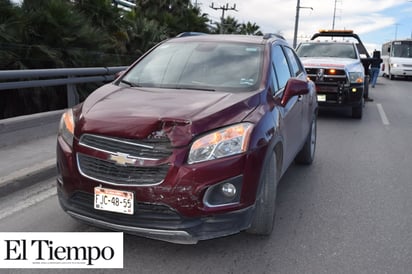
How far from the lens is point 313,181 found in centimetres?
564

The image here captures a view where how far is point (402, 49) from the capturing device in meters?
28.2

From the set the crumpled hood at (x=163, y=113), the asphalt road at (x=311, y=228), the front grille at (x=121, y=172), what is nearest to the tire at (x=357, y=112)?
the asphalt road at (x=311, y=228)

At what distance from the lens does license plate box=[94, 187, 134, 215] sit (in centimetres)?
319

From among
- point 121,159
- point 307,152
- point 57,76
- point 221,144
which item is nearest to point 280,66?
point 307,152

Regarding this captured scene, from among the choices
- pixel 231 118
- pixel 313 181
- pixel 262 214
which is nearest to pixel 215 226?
pixel 262 214

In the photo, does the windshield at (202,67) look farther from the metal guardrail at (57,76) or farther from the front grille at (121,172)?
the metal guardrail at (57,76)

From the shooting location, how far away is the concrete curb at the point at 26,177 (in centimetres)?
467

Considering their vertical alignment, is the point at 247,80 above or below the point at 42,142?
above

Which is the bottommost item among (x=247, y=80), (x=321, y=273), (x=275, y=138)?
(x=321, y=273)

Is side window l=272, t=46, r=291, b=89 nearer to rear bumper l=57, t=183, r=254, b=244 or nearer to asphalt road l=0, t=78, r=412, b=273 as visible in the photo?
asphalt road l=0, t=78, r=412, b=273

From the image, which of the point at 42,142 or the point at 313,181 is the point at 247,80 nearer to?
the point at 313,181

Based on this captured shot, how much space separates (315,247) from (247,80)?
1.61 meters

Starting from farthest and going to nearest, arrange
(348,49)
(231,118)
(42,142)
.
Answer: (348,49) < (42,142) < (231,118)

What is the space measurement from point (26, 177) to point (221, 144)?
8.79 feet
